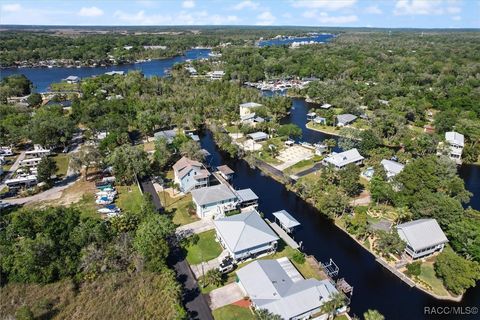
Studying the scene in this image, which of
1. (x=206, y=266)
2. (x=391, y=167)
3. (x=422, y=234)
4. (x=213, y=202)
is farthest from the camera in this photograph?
(x=391, y=167)

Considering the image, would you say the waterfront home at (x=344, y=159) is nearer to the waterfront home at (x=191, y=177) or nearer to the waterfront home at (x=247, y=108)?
the waterfront home at (x=191, y=177)

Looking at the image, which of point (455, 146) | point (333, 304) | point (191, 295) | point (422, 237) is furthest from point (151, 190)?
point (455, 146)

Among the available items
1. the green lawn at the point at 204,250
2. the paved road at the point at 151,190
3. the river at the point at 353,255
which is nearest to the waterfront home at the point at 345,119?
the river at the point at 353,255

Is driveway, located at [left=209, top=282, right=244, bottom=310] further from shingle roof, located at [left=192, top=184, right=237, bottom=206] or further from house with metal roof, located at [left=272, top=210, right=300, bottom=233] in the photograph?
shingle roof, located at [left=192, top=184, right=237, bottom=206]

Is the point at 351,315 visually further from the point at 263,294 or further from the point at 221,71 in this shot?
the point at 221,71

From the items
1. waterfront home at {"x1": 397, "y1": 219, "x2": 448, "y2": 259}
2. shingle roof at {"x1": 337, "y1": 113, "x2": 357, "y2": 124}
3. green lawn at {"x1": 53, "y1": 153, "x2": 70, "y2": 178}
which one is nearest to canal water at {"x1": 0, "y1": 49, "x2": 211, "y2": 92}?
green lawn at {"x1": 53, "y1": 153, "x2": 70, "y2": 178}

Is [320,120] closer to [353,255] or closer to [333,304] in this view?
[353,255]
